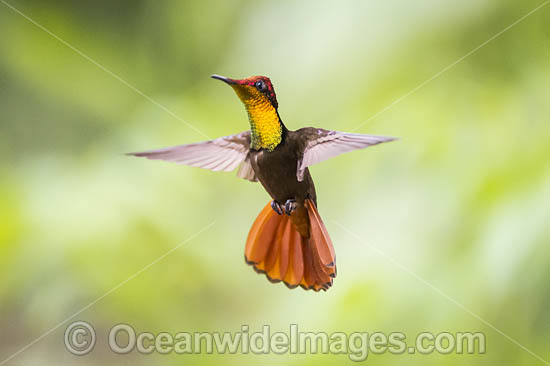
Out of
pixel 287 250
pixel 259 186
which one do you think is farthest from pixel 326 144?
pixel 259 186

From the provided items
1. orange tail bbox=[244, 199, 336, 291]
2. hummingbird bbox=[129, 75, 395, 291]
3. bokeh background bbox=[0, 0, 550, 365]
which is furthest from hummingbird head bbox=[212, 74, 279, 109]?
bokeh background bbox=[0, 0, 550, 365]

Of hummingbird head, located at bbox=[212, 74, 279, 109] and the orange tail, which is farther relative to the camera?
the orange tail

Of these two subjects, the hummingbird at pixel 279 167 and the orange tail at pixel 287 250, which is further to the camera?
the orange tail at pixel 287 250

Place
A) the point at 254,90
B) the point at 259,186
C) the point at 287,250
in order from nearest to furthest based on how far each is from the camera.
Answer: the point at 254,90
the point at 287,250
the point at 259,186

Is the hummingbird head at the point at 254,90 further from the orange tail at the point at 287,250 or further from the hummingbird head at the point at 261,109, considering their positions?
the orange tail at the point at 287,250

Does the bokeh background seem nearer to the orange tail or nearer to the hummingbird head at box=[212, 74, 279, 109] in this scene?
the orange tail

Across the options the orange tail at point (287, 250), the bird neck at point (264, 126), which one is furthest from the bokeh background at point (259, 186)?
the bird neck at point (264, 126)

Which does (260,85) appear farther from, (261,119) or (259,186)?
(259,186)
